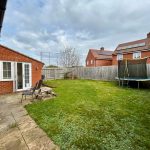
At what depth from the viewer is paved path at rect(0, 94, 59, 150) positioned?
130 inches

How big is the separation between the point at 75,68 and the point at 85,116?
52.8ft

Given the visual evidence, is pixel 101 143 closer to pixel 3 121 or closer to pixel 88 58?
pixel 3 121

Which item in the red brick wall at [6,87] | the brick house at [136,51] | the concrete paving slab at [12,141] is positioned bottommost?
the concrete paving slab at [12,141]

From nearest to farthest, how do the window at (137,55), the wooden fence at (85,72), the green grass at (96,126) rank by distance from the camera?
the green grass at (96,126), the wooden fence at (85,72), the window at (137,55)

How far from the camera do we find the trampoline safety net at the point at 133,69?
1118cm

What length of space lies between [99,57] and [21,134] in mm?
28721

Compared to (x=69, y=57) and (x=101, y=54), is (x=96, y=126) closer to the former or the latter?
(x=69, y=57)

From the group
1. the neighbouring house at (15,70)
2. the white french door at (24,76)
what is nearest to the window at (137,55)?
the neighbouring house at (15,70)

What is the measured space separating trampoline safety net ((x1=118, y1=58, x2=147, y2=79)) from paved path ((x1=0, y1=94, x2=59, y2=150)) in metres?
9.20

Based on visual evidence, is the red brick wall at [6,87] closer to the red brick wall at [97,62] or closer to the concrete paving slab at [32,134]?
the concrete paving slab at [32,134]

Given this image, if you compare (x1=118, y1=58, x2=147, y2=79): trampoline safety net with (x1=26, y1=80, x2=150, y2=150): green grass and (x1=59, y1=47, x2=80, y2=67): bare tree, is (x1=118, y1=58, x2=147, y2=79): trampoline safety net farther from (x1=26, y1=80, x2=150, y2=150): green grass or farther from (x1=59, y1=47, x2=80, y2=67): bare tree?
(x1=59, y1=47, x2=80, y2=67): bare tree

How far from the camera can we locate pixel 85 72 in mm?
19672

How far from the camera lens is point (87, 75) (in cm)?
1939

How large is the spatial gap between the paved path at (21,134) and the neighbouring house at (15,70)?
4.51 meters
